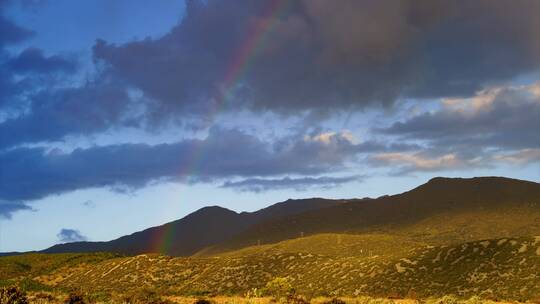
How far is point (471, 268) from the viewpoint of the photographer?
51094 mm

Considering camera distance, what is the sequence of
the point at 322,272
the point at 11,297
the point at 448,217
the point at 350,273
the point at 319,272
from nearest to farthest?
1. the point at 11,297
2. the point at 350,273
3. the point at 322,272
4. the point at 319,272
5. the point at 448,217

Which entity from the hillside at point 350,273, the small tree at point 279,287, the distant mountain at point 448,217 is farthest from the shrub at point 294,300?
the distant mountain at point 448,217

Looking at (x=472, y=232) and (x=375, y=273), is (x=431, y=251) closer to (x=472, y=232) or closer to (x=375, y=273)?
(x=375, y=273)

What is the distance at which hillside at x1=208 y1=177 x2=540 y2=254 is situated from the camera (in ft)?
430

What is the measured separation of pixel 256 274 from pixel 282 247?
65692 millimetres

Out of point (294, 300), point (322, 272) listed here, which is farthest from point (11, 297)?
point (322, 272)

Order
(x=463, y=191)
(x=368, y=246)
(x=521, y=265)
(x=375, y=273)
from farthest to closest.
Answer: (x=463, y=191)
(x=368, y=246)
(x=375, y=273)
(x=521, y=265)

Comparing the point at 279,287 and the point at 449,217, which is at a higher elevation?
the point at 449,217

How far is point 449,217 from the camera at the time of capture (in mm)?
155000

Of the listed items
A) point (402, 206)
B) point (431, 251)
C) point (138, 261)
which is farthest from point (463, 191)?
point (138, 261)

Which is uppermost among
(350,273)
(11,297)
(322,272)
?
(11,297)

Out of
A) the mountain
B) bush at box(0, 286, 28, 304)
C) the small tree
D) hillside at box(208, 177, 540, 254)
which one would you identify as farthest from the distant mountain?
bush at box(0, 286, 28, 304)

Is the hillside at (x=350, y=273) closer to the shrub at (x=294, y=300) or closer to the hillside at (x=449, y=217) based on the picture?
the shrub at (x=294, y=300)

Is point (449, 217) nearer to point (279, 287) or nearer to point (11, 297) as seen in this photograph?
point (279, 287)
